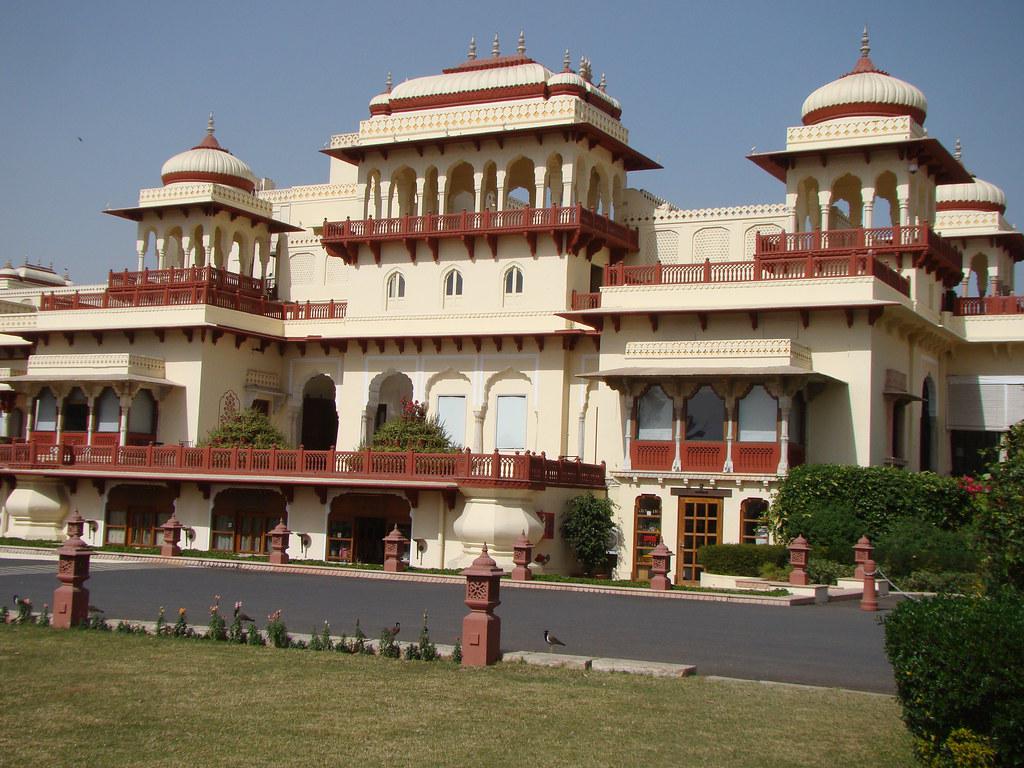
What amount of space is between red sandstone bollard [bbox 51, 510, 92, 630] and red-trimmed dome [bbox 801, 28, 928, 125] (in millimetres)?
23743

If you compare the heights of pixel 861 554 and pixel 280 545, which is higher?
pixel 861 554

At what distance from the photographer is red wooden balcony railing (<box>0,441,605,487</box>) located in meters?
29.6

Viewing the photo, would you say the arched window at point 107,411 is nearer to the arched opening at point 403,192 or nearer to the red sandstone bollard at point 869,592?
Result: the arched opening at point 403,192

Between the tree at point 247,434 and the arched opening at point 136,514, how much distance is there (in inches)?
77.5

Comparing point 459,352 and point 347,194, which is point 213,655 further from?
point 347,194

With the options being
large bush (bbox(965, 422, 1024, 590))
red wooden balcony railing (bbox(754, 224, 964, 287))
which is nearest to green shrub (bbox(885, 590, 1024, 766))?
large bush (bbox(965, 422, 1024, 590))

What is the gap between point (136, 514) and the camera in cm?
3528

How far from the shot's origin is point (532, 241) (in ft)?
117

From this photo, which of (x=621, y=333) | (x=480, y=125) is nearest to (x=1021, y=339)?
(x=621, y=333)

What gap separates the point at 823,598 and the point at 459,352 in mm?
15527

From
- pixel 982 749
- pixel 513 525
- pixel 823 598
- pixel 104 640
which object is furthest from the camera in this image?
pixel 513 525

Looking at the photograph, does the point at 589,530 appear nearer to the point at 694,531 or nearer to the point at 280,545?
the point at 694,531

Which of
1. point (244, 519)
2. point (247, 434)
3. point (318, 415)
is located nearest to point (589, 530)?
point (244, 519)

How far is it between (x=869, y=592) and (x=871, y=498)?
234 inches
